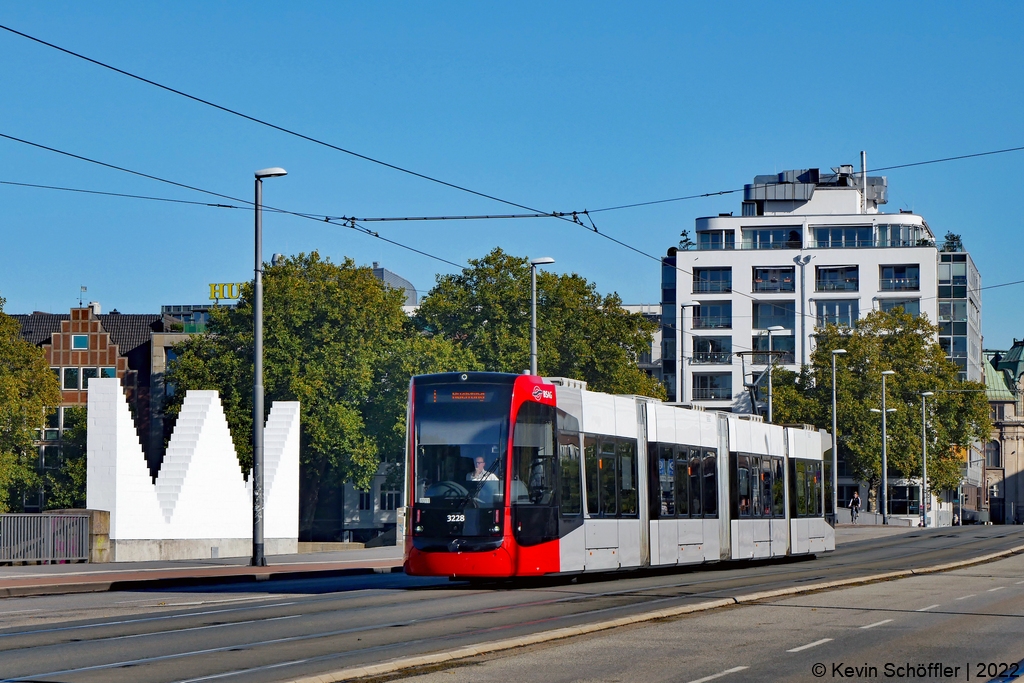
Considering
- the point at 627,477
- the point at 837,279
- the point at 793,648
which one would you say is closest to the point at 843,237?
the point at 837,279

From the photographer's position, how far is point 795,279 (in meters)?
113

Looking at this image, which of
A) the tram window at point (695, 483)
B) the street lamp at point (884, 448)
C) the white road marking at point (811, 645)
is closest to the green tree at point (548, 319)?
the street lamp at point (884, 448)

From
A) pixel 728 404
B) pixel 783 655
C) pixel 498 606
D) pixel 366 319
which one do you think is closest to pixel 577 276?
pixel 366 319

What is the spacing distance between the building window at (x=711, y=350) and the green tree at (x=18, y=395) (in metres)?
56.1

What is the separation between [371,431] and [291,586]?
45.0 metres

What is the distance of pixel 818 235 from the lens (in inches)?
4530

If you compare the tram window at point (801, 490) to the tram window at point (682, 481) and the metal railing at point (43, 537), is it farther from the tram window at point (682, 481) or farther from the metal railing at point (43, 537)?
the metal railing at point (43, 537)

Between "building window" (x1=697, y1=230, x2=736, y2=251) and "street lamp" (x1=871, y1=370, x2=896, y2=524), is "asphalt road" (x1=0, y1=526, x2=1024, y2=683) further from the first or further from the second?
"building window" (x1=697, y1=230, x2=736, y2=251)

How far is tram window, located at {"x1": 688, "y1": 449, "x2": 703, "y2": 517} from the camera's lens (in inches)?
1125

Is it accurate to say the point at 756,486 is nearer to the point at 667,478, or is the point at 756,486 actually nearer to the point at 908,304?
the point at 667,478

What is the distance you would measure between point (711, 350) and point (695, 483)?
86054 mm

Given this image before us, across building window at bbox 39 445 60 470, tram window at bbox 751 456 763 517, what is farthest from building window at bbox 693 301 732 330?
tram window at bbox 751 456 763 517

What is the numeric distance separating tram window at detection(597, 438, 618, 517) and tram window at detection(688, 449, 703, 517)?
12.3ft

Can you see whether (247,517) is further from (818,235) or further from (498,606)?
(818,235)
